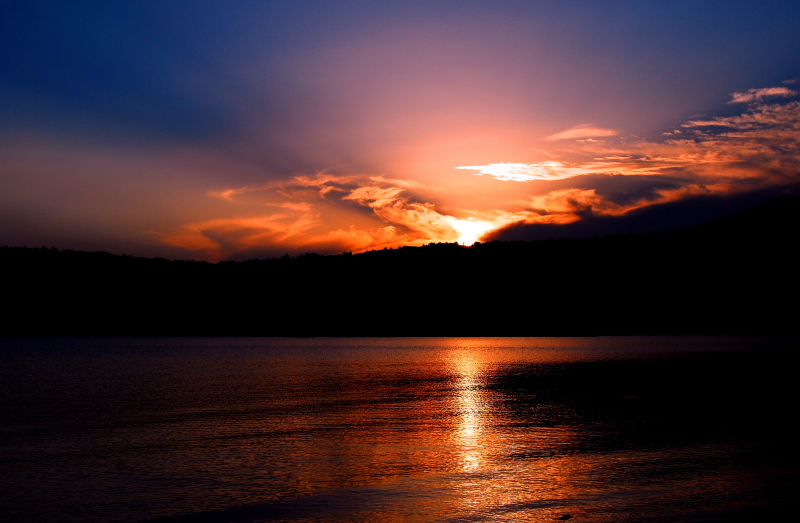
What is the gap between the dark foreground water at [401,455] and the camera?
33.7ft

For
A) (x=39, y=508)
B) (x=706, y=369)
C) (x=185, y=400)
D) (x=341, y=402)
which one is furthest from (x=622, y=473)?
(x=706, y=369)

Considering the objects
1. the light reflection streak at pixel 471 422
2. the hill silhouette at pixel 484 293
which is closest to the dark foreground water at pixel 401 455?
the light reflection streak at pixel 471 422

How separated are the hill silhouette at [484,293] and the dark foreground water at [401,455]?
138875 millimetres

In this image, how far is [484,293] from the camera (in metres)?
182

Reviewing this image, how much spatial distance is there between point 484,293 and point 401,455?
169m

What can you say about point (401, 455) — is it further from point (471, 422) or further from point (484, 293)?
point (484, 293)

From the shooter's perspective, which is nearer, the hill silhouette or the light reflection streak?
the light reflection streak

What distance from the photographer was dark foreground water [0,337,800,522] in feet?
33.7

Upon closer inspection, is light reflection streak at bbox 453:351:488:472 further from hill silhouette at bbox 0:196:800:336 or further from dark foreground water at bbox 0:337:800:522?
hill silhouette at bbox 0:196:800:336

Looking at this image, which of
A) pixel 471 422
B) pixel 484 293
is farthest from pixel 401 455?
pixel 484 293

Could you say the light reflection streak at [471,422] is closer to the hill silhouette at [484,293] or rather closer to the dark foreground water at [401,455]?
the dark foreground water at [401,455]

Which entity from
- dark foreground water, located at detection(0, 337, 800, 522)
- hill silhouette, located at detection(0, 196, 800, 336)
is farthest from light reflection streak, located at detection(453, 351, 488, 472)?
hill silhouette, located at detection(0, 196, 800, 336)

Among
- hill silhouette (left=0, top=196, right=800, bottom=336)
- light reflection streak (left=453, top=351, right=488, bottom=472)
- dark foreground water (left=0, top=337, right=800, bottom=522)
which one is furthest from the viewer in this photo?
hill silhouette (left=0, top=196, right=800, bottom=336)

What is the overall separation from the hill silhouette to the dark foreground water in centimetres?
13887
